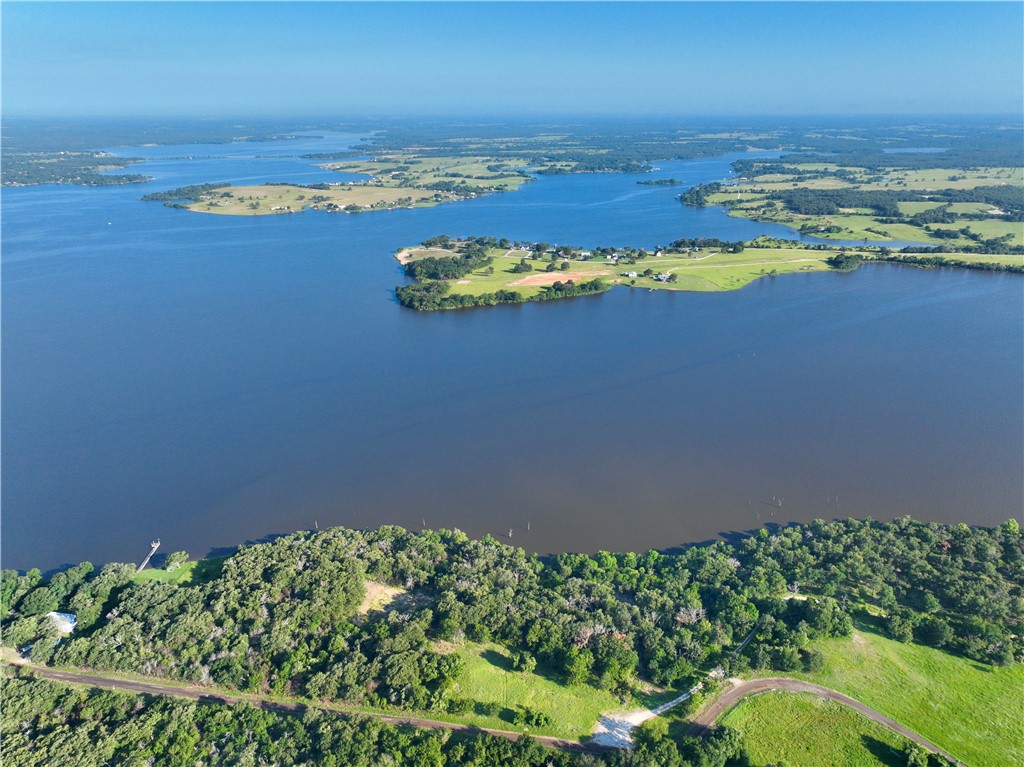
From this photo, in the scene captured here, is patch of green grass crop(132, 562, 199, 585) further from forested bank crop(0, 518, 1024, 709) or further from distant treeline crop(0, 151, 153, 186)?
distant treeline crop(0, 151, 153, 186)

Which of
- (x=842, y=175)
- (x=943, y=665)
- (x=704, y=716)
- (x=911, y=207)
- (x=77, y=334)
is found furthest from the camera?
(x=842, y=175)

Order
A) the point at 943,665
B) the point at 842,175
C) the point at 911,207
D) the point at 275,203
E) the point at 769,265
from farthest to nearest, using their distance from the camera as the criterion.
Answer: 1. the point at 842,175
2. the point at 275,203
3. the point at 911,207
4. the point at 769,265
5. the point at 943,665

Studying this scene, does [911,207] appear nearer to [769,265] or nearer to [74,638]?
[769,265]

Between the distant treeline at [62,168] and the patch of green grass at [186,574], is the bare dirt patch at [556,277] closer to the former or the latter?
the patch of green grass at [186,574]

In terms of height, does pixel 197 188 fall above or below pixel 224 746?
above

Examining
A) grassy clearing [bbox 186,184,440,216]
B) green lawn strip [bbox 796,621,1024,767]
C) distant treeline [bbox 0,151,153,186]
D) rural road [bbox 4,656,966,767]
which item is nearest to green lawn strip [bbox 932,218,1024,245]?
green lawn strip [bbox 796,621,1024,767]

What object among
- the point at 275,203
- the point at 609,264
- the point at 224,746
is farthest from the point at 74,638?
the point at 275,203

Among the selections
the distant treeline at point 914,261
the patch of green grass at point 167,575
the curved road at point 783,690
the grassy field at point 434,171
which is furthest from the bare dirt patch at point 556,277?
the grassy field at point 434,171
